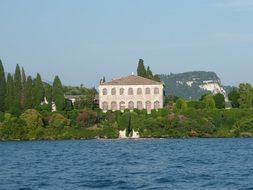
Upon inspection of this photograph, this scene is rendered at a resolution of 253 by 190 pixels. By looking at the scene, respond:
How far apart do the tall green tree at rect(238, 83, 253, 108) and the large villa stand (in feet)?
38.0

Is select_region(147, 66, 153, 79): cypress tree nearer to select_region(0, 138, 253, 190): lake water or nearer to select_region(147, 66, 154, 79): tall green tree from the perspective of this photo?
select_region(147, 66, 154, 79): tall green tree

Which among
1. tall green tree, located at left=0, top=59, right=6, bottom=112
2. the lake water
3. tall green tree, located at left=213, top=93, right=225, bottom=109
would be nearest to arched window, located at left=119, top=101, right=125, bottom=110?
tall green tree, located at left=213, top=93, right=225, bottom=109

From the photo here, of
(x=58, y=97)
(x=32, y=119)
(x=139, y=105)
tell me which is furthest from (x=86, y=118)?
(x=139, y=105)

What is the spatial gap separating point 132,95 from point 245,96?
54.0ft

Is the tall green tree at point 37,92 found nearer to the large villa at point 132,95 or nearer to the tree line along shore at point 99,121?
the tree line along shore at point 99,121

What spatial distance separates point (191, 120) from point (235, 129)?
→ 5.93 m

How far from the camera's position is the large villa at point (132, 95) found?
115562mm

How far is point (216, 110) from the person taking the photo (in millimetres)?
104438

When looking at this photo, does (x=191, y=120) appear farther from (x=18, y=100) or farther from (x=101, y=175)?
(x=101, y=175)

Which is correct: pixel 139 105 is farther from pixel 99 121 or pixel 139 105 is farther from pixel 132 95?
pixel 99 121

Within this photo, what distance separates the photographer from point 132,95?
116m

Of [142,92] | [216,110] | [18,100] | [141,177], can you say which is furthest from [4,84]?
[141,177]

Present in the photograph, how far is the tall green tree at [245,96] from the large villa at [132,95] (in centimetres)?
1159

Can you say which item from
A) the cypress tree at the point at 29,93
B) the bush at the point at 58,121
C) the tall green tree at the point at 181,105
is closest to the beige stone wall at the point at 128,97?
the tall green tree at the point at 181,105
